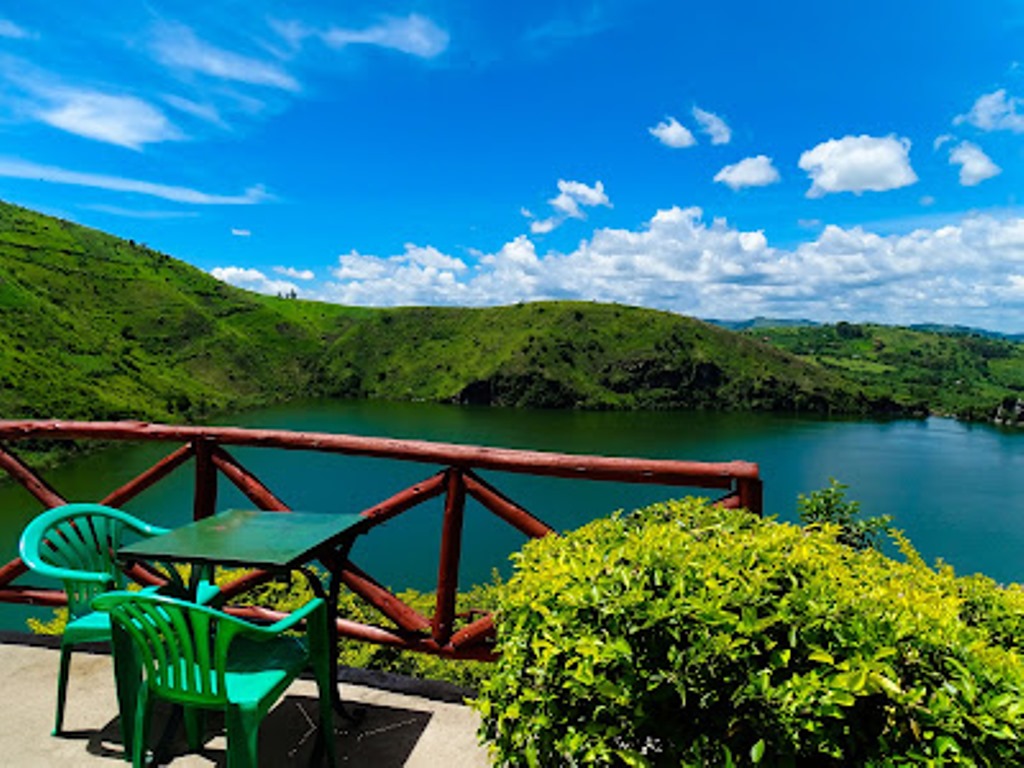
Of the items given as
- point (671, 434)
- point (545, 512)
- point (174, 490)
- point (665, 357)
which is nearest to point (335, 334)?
point (665, 357)

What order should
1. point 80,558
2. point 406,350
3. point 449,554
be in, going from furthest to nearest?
point 406,350, point 449,554, point 80,558

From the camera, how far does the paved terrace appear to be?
305cm

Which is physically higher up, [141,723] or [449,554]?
[449,554]

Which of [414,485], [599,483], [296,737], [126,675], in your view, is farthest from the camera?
[599,483]

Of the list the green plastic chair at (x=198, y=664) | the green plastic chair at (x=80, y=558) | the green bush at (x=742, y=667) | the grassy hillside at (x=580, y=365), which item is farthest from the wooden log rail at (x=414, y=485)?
the grassy hillside at (x=580, y=365)

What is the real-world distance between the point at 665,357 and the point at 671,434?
36.1 metres

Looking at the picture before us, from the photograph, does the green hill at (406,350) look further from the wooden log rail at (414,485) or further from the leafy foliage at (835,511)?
the wooden log rail at (414,485)

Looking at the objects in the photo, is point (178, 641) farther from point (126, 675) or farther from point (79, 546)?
point (79, 546)

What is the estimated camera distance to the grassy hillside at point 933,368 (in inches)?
4926

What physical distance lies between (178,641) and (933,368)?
19338cm

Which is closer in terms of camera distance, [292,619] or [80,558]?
[292,619]

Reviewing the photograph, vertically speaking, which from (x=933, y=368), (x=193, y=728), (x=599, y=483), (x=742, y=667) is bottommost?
(x=599, y=483)

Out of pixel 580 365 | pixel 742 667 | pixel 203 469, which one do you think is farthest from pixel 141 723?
pixel 580 365

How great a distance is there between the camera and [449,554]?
12.2 ft
